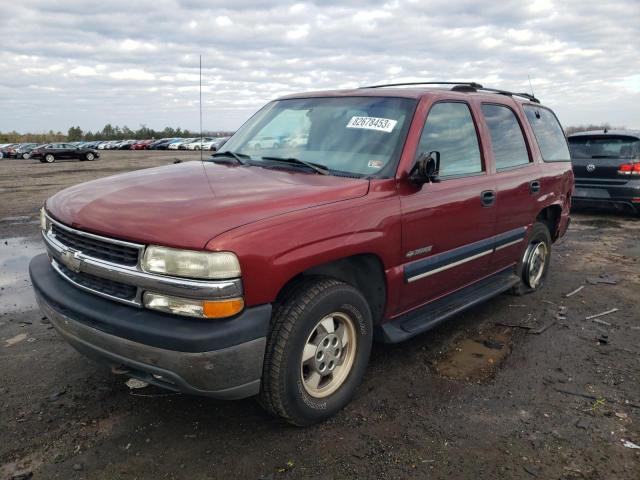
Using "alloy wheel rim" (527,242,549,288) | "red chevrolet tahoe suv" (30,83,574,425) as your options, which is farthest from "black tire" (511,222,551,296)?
"red chevrolet tahoe suv" (30,83,574,425)

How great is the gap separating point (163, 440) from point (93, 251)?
3.59ft

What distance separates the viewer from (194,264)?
2375 mm

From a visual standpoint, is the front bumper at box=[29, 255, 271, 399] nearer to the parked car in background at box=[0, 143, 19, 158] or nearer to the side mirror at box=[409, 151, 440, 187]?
A: the side mirror at box=[409, 151, 440, 187]

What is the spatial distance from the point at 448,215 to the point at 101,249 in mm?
2241

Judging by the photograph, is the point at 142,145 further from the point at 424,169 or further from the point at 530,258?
the point at 424,169

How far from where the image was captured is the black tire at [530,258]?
16.7 feet

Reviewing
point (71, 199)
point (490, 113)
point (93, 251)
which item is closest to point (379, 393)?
point (93, 251)

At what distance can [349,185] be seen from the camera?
3.07 metres

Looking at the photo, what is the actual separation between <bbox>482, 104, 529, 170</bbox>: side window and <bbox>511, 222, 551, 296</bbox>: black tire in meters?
0.79

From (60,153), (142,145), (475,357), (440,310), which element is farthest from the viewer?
(142,145)

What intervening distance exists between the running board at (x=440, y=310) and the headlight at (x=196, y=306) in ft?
4.26

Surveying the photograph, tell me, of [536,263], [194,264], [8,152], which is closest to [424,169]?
[194,264]

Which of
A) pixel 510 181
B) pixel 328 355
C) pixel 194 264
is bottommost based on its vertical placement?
pixel 328 355

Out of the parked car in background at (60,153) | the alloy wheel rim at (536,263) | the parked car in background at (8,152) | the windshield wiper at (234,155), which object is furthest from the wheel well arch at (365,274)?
the parked car in background at (8,152)
